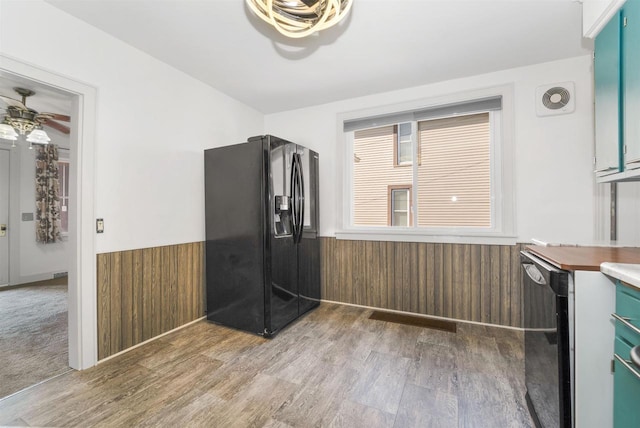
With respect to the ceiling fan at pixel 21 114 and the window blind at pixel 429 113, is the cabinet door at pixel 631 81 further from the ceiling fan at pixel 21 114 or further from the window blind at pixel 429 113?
the ceiling fan at pixel 21 114

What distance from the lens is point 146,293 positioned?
238 centimetres

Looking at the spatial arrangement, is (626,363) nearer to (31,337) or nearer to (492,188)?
(492,188)

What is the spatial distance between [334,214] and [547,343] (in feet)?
8.11

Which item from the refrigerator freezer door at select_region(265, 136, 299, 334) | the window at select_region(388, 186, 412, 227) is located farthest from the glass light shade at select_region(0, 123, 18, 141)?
the window at select_region(388, 186, 412, 227)

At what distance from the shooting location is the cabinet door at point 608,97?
150cm

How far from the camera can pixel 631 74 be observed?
1384mm

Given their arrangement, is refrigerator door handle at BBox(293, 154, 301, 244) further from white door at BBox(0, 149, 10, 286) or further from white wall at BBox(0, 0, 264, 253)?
white door at BBox(0, 149, 10, 286)

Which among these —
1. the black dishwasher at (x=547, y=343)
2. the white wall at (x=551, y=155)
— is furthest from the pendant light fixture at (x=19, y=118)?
the white wall at (x=551, y=155)

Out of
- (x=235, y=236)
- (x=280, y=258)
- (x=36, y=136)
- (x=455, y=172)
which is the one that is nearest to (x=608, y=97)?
(x=455, y=172)

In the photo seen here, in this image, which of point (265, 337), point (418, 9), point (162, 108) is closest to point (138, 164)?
point (162, 108)

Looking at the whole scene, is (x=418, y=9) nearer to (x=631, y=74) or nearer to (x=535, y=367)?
(x=631, y=74)

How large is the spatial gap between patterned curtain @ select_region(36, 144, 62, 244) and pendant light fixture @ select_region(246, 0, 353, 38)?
209 inches

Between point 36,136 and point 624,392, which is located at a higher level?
point 36,136

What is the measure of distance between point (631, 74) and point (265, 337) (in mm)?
3079
